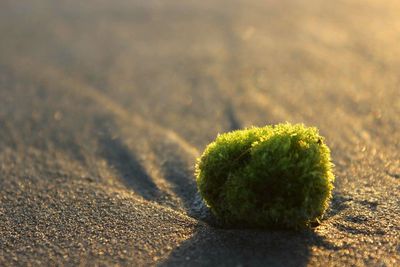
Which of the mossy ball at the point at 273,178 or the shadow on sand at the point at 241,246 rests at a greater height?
the mossy ball at the point at 273,178

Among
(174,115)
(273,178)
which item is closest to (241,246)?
(273,178)

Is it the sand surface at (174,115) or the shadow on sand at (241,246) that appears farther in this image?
the sand surface at (174,115)

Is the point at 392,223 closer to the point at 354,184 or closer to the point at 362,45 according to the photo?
the point at 354,184

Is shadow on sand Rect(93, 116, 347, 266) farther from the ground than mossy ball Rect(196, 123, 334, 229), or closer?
closer

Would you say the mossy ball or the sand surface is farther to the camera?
the sand surface

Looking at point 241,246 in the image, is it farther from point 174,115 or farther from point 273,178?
point 174,115
